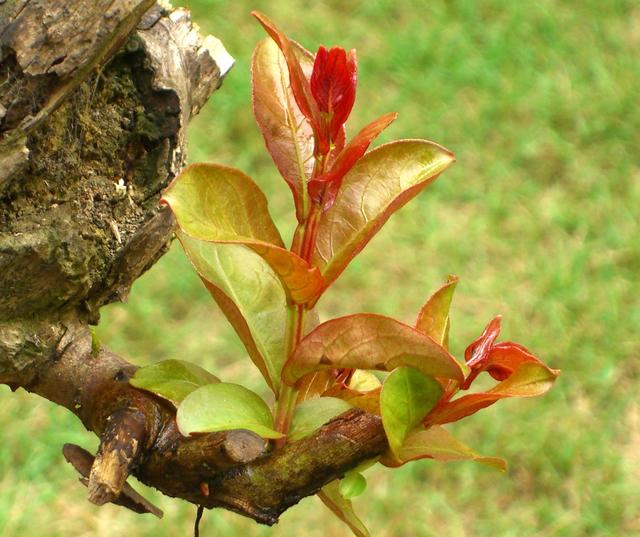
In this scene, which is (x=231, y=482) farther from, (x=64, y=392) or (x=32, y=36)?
(x=32, y=36)

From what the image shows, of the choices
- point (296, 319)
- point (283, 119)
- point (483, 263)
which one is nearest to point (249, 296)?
point (296, 319)

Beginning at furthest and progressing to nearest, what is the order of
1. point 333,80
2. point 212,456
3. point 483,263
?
point 483,263, point 212,456, point 333,80

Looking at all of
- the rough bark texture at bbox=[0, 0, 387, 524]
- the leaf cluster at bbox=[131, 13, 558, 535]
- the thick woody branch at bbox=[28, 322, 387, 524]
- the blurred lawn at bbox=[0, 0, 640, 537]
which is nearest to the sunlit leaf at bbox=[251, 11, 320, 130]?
the leaf cluster at bbox=[131, 13, 558, 535]

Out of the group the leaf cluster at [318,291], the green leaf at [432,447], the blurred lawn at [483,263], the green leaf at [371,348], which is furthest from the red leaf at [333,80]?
the blurred lawn at [483,263]

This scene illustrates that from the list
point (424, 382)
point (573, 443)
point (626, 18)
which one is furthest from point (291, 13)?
point (424, 382)

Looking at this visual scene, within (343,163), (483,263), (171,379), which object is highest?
(343,163)

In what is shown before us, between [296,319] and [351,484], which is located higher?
[296,319]

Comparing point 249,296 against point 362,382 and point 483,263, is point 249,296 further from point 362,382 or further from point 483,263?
point 483,263

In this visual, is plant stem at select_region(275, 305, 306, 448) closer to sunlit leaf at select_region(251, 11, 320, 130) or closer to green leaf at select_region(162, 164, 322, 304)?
green leaf at select_region(162, 164, 322, 304)
